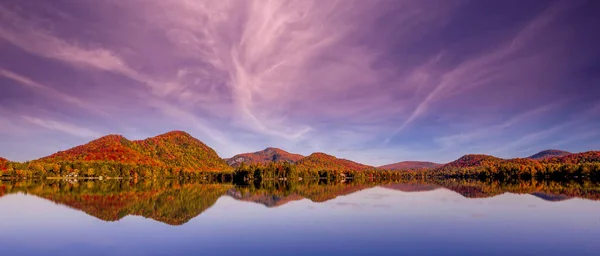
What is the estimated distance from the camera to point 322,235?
1004 inches

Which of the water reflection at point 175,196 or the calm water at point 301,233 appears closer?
the calm water at point 301,233

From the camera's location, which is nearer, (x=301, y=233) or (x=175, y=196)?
(x=301, y=233)

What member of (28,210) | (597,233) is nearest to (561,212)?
(597,233)

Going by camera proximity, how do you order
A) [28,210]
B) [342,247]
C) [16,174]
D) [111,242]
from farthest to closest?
1. [16,174]
2. [28,210]
3. [111,242]
4. [342,247]

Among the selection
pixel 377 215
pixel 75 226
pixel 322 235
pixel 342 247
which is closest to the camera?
pixel 342 247

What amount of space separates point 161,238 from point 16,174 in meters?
171

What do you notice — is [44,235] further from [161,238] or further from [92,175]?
[92,175]

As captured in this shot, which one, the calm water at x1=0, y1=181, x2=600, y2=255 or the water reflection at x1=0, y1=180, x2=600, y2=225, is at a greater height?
the water reflection at x1=0, y1=180, x2=600, y2=225

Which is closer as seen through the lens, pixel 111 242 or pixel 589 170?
pixel 111 242

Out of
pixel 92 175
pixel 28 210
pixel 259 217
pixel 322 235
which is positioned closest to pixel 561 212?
pixel 322 235

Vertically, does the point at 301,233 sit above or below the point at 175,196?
below

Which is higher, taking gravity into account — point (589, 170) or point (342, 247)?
point (589, 170)

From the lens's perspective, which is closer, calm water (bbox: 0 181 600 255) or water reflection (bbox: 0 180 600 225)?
calm water (bbox: 0 181 600 255)

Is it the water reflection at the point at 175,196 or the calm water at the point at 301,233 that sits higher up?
the water reflection at the point at 175,196
